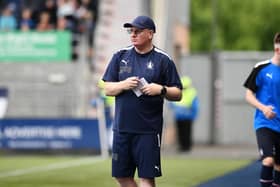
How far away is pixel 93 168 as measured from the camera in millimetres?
18047

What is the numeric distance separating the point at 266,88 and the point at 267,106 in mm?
237

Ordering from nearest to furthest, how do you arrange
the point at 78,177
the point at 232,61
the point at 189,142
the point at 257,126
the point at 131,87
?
the point at 131,87 → the point at 257,126 → the point at 78,177 → the point at 189,142 → the point at 232,61

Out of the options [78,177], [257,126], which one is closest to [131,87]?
[257,126]

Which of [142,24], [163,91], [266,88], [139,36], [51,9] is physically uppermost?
[142,24]

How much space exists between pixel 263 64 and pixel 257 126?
687mm

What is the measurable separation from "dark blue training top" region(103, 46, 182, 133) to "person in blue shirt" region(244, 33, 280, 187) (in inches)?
77.3

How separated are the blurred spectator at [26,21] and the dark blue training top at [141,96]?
17.8 meters

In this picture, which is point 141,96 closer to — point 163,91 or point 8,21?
point 163,91

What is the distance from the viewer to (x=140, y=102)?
8.98 m

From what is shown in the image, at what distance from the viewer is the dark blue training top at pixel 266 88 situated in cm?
1080

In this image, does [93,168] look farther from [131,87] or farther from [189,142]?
[131,87]

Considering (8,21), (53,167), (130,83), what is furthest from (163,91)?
(8,21)

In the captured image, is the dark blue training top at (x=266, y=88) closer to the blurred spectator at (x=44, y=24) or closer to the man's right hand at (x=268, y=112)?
the man's right hand at (x=268, y=112)

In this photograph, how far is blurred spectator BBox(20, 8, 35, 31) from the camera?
87.4 feet
